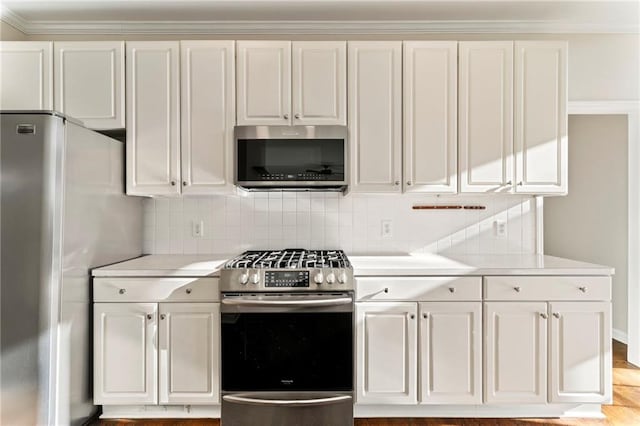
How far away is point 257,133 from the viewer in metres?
2.59

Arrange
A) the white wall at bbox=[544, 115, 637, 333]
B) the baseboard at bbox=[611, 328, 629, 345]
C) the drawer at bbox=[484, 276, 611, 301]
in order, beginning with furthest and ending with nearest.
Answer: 1. the white wall at bbox=[544, 115, 637, 333]
2. the baseboard at bbox=[611, 328, 629, 345]
3. the drawer at bbox=[484, 276, 611, 301]

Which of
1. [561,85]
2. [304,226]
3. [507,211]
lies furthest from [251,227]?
[561,85]

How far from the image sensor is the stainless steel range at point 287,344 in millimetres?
2262

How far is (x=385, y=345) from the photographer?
2.37m

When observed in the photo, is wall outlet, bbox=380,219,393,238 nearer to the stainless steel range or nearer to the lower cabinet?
the stainless steel range

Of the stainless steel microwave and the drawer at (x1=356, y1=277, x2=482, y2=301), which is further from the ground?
the stainless steel microwave

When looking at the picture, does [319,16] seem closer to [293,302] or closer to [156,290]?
[293,302]

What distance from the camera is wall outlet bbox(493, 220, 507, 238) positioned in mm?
3064

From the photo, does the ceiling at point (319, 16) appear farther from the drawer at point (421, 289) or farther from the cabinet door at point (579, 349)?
the cabinet door at point (579, 349)

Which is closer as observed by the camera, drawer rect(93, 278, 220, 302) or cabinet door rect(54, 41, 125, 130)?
drawer rect(93, 278, 220, 302)

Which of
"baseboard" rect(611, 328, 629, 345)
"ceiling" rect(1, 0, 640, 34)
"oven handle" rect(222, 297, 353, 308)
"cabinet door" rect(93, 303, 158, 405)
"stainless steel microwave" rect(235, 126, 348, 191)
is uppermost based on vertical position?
"ceiling" rect(1, 0, 640, 34)

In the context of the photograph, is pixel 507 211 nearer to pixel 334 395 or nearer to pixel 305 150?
pixel 305 150

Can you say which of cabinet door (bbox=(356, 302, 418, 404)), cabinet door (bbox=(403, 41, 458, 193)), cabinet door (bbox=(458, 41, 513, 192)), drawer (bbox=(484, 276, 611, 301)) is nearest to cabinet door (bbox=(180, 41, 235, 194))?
cabinet door (bbox=(403, 41, 458, 193))

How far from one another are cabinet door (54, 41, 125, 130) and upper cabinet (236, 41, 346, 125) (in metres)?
0.80
